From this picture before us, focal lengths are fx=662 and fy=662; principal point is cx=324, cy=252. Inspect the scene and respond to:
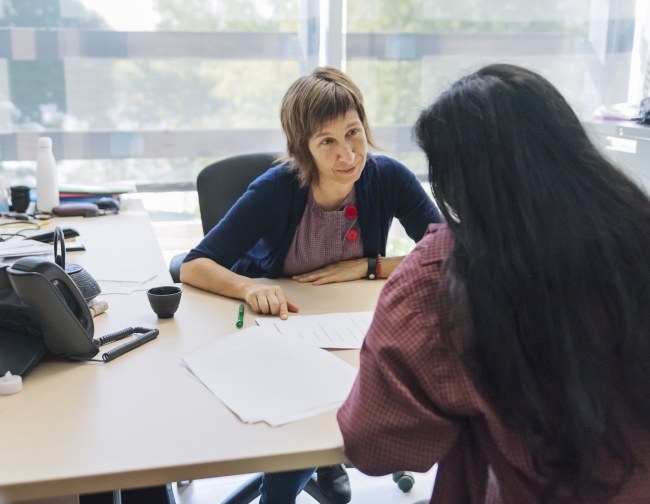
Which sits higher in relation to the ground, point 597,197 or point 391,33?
point 391,33

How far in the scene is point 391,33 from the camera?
323 centimetres

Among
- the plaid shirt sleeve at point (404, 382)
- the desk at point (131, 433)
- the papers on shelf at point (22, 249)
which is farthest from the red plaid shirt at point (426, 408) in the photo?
the papers on shelf at point (22, 249)

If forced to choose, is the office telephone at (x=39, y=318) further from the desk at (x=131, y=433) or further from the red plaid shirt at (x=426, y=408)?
the red plaid shirt at (x=426, y=408)

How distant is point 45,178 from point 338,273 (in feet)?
4.17

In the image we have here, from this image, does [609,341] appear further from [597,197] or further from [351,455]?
[351,455]

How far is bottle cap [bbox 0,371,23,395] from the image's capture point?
105 centimetres

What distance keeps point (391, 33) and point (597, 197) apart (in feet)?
8.60

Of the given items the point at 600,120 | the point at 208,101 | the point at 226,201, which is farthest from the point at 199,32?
the point at 600,120

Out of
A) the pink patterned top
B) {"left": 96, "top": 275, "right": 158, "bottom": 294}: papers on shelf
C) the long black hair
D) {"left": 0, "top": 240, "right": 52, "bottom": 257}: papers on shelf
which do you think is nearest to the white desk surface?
{"left": 96, "top": 275, "right": 158, "bottom": 294}: papers on shelf

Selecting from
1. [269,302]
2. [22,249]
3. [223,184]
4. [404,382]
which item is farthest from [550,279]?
[223,184]

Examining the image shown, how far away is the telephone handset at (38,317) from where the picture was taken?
1103 mm

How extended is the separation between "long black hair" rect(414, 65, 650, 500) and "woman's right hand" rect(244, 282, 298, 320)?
2.27 feet

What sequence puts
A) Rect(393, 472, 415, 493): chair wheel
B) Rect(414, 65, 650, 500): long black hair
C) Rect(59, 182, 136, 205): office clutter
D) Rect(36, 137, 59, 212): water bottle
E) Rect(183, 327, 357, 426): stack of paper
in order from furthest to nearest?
Rect(59, 182, 136, 205): office clutter, Rect(36, 137, 59, 212): water bottle, Rect(393, 472, 415, 493): chair wheel, Rect(183, 327, 357, 426): stack of paper, Rect(414, 65, 650, 500): long black hair

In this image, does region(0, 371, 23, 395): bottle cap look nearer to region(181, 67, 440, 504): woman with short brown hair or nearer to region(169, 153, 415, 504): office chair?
region(181, 67, 440, 504): woman with short brown hair
